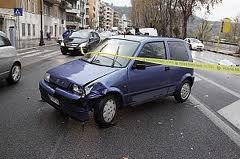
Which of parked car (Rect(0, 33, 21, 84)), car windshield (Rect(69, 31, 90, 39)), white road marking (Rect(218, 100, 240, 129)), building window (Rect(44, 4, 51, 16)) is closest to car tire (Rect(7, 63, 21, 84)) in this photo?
parked car (Rect(0, 33, 21, 84))

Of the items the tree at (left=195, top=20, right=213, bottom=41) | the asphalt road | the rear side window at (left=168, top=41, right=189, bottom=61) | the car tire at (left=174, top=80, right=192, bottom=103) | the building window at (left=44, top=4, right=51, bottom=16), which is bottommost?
the asphalt road

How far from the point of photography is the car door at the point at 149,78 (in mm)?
6136

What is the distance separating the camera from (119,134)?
17.4ft

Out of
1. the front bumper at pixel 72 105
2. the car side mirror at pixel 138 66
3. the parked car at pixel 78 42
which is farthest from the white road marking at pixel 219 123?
the parked car at pixel 78 42

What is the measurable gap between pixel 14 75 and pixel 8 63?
55 centimetres

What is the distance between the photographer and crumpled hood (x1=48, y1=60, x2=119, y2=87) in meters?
5.47

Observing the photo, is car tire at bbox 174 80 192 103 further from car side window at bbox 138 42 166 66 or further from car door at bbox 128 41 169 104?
car side window at bbox 138 42 166 66

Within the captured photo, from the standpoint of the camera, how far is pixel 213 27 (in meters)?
69.1

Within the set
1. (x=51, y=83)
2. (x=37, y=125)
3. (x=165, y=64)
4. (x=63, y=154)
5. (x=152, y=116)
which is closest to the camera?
(x=63, y=154)

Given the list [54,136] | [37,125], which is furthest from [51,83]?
[54,136]

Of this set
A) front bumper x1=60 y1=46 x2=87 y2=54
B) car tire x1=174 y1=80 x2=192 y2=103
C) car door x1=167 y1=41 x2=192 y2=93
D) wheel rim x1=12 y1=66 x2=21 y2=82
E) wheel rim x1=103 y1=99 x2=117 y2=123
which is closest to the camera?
wheel rim x1=103 y1=99 x2=117 y2=123

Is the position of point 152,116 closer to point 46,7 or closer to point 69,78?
point 69,78

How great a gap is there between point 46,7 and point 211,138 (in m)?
50.2

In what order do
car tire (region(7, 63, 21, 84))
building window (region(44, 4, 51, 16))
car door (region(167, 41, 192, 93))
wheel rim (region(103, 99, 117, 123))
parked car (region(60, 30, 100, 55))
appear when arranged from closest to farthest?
wheel rim (region(103, 99, 117, 123)) < car door (region(167, 41, 192, 93)) < car tire (region(7, 63, 21, 84)) < parked car (region(60, 30, 100, 55)) < building window (region(44, 4, 51, 16))
